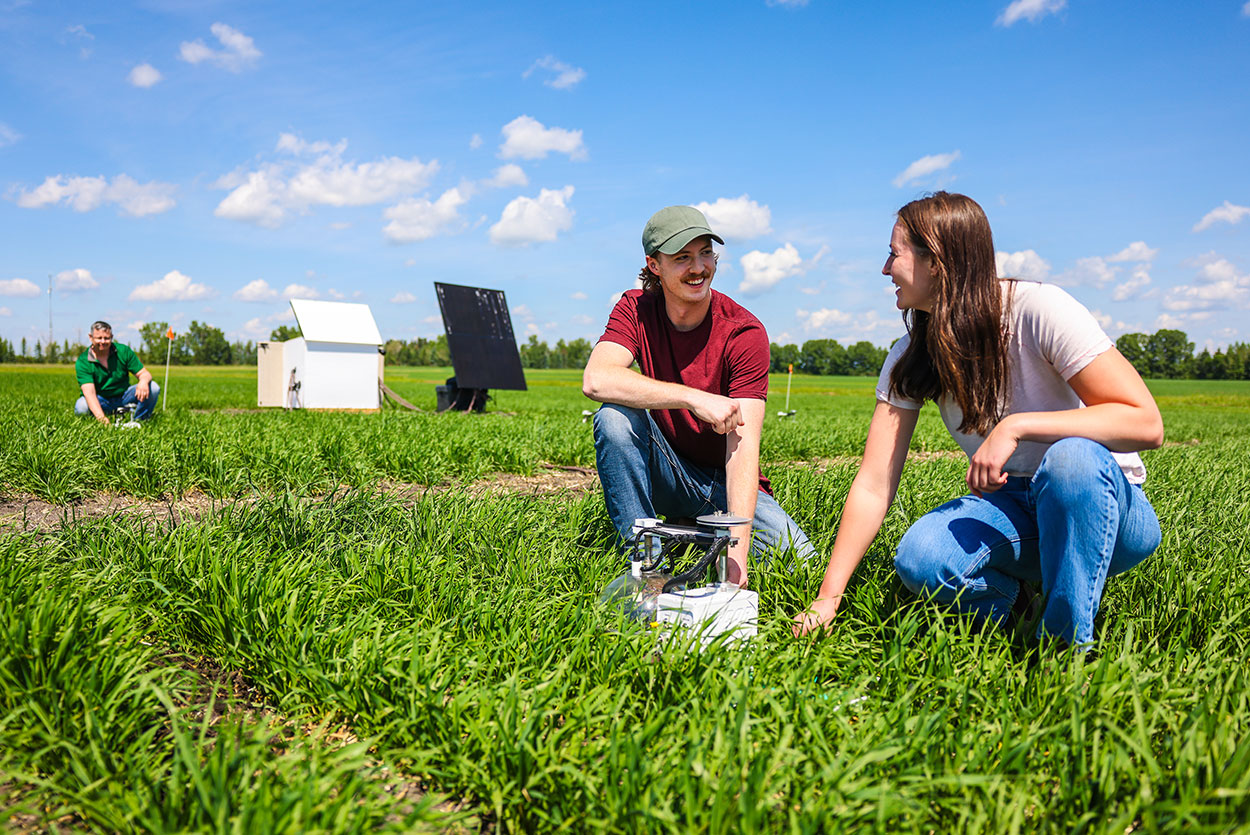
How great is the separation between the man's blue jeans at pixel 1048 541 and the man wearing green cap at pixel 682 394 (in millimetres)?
584

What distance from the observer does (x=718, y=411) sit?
2.58 meters

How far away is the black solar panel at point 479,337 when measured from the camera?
13.3 m

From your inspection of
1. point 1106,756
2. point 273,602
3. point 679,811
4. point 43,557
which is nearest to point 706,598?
point 679,811

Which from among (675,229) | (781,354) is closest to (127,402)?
(675,229)

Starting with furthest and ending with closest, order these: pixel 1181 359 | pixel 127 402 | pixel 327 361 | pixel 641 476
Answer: pixel 1181 359, pixel 327 361, pixel 127 402, pixel 641 476

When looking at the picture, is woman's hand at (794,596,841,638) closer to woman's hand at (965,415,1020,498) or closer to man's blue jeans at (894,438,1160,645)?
man's blue jeans at (894,438,1160,645)

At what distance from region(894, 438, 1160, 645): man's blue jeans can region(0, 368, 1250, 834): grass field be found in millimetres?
117

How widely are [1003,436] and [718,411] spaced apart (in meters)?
0.89

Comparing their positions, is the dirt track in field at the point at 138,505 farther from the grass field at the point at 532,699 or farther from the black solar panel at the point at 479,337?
the black solar panel at the point at 479,337

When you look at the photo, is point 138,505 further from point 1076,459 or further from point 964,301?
point 1076,459

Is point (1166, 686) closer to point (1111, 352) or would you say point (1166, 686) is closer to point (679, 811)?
point (1111, 352)

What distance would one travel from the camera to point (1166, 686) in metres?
1.89

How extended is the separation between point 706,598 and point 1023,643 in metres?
1.06

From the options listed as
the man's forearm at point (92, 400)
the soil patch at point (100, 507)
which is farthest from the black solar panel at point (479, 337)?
the soil patch at point (100, 507)
